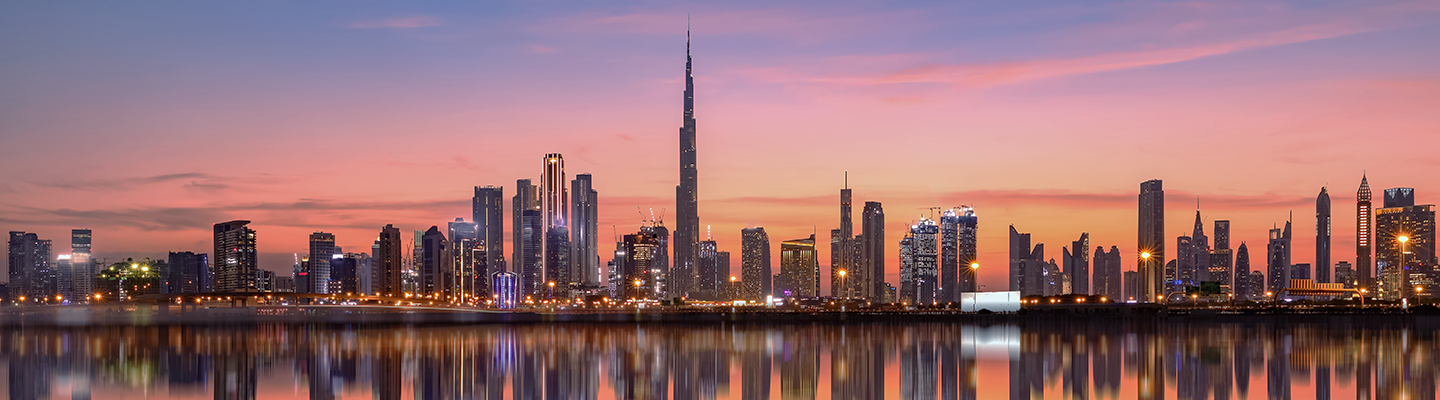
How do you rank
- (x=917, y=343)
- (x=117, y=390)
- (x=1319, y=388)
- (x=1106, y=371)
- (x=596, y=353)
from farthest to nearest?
(x=917, y=343)
(x=596, y=353)
(x=1106, y=371)
(x=117, y=390)
(x=1319, y=388)

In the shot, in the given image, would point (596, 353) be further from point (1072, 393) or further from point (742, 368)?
point (1072, 393)

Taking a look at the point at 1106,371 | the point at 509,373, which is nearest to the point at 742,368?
the point at 509,373

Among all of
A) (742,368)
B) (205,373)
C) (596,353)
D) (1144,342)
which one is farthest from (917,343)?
(205,373)

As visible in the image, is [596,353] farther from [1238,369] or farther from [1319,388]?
[1319,388]

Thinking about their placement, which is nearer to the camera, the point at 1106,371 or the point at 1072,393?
the point at 1072,393

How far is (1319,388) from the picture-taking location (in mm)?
42188

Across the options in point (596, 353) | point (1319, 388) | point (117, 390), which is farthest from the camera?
point (596, 353)

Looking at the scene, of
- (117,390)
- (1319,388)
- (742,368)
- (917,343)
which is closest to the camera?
(1319,388)

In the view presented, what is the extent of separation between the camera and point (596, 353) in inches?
2687

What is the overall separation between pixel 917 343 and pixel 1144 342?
15727 mm

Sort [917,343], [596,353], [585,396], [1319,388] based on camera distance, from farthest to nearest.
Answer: [917,343], [596,353], [1319,388], [585,396]

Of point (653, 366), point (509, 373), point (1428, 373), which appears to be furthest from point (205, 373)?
point (1428, 373)

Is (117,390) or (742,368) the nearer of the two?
(117,390)

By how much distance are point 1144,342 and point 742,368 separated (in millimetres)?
39652
